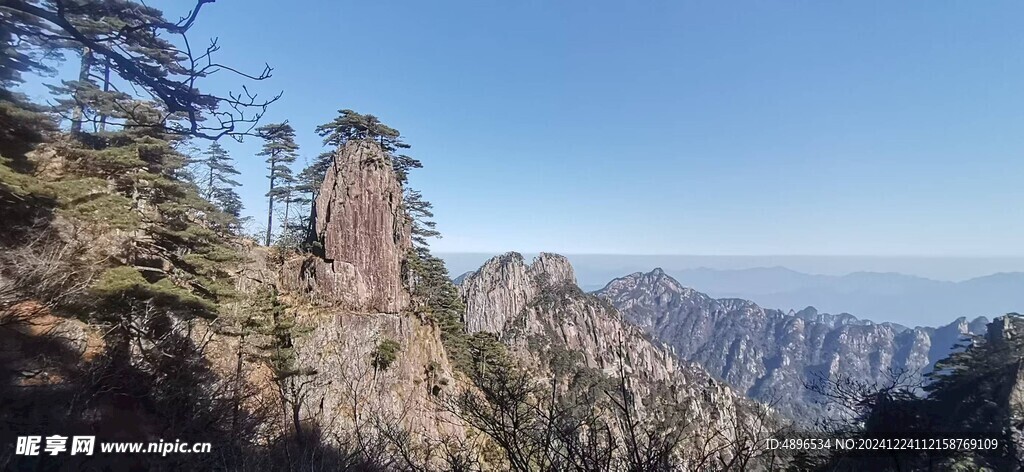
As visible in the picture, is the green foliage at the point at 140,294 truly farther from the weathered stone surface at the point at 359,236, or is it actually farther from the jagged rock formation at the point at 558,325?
the jagged rock formation at the point at 558,325

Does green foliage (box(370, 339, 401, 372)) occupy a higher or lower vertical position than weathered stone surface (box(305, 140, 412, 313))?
lower

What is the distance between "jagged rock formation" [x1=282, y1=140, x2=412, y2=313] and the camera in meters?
24.2

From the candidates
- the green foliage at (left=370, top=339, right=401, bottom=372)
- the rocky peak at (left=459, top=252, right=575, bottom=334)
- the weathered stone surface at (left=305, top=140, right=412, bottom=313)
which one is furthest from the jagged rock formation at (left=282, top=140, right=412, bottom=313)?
the rocky peak at (left=459, top=252, right=575, bottom=334)

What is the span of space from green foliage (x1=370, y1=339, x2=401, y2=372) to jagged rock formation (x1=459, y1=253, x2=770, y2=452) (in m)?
70.7

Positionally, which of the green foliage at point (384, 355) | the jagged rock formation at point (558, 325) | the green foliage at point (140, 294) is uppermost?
the green foliage at point (140, 294)

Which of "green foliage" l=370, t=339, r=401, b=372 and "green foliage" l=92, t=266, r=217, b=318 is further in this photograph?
"green foliage" l=370, t=339, r=401, b=372

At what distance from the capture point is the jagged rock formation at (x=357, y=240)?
79.6 feet

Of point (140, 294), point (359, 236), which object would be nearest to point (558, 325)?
point (359, 236)

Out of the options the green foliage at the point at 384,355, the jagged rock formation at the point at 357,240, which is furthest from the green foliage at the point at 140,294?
the jagged rock formation at the point at 357,240

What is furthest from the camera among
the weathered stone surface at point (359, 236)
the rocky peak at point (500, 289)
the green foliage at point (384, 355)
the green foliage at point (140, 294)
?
the rocky peak at point (500, 289)

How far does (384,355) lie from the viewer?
20641 mm

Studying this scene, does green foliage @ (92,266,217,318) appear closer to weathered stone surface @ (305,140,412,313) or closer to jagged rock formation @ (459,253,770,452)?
weathered stone surface @ (305,140,412,313)

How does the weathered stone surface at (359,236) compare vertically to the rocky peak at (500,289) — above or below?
above

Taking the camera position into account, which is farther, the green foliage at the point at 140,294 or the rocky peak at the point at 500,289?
the rocky peak at the point at 500,289
